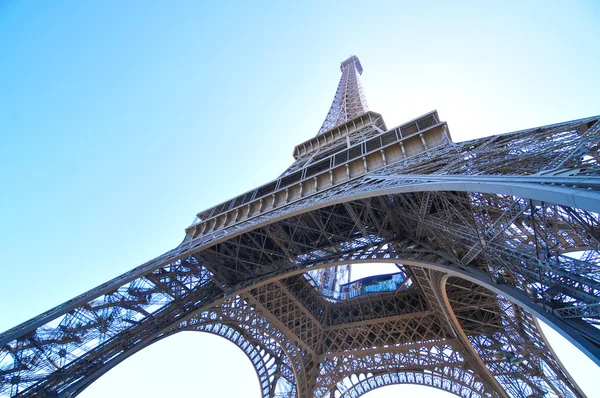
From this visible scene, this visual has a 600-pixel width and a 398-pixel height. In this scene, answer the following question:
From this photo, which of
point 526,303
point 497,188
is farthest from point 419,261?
point 497,188

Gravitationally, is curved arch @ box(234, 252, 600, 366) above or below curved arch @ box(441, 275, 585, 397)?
below

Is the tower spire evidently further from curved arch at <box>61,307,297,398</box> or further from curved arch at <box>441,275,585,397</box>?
curved arch at <box>61,307,297,398</box>

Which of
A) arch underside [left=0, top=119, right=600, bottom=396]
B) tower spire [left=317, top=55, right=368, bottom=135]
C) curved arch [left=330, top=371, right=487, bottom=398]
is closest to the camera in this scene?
arch underside [left=0, top=119, right=600, bottom=396]

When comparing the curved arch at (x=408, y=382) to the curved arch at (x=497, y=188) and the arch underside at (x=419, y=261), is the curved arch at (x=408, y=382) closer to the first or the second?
the arch underside at (x=419, y=261)

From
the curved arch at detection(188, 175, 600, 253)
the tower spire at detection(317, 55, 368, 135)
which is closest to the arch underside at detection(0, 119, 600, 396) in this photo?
the curved arch at detection(188, 175, 600, 253)

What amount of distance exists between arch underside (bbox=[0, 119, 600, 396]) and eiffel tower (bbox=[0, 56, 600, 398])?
0.19ft

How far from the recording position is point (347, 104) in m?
34.4

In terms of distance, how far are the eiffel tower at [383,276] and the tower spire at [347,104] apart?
86 cm

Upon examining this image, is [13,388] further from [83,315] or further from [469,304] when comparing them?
[469,304]

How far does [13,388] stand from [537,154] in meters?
17.1

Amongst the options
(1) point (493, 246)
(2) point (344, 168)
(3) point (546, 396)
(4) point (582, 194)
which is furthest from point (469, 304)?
(4) point (582, 194)

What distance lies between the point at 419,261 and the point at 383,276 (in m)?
17.1

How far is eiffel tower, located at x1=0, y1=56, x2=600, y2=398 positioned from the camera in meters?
6.52

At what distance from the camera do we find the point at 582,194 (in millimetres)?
Result: 3996
